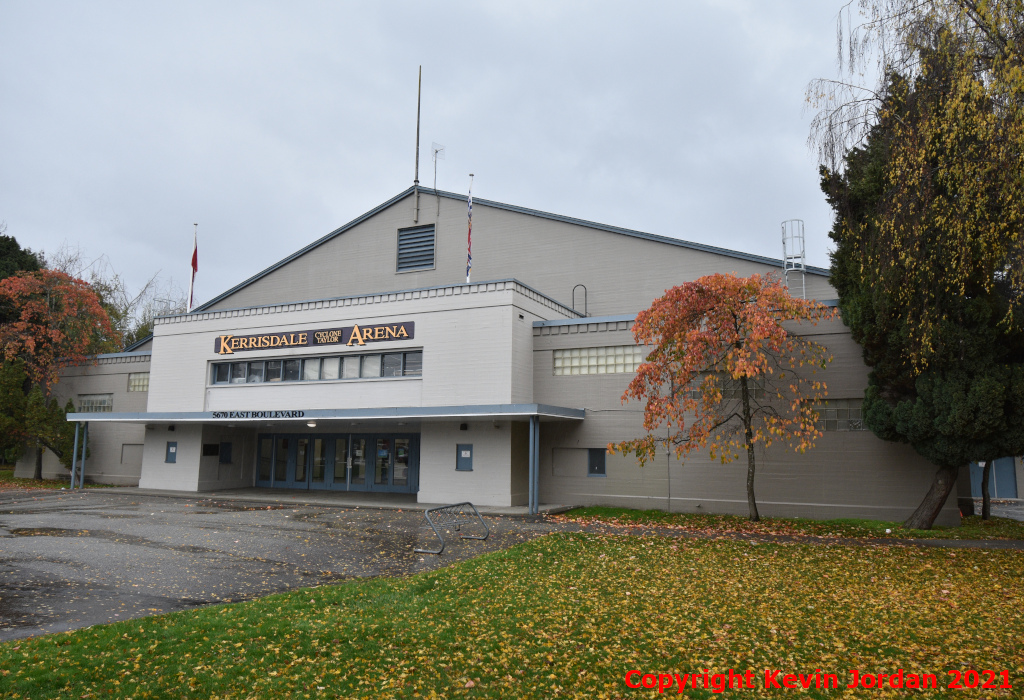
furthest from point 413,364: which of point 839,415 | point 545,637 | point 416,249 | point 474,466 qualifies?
point 545,637

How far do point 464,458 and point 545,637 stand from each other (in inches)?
512

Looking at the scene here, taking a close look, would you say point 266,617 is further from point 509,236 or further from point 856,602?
point 509,236

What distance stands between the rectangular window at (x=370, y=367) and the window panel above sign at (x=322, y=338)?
21.1 inches

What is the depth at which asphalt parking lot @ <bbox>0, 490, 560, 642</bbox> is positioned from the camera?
859 cm

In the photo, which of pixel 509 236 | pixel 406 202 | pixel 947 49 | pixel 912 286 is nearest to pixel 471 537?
pixel 912 286

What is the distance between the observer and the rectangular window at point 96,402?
29344 millimetres

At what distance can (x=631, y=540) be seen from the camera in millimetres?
13656

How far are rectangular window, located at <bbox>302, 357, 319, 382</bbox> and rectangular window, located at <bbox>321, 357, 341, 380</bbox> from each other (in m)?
0.28

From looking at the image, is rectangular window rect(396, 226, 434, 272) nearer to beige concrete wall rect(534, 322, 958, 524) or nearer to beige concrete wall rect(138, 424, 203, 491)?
beige concrete wall rect(534, 322, 958, 524)

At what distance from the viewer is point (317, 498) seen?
21.6m

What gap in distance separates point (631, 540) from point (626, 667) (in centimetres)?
765

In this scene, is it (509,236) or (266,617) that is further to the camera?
(509,236)

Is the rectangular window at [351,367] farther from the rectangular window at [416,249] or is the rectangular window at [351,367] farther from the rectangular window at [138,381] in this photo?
the rectangular window at [138,381]

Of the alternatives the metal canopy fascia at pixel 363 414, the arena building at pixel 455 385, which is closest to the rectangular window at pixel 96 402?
the arena building at pixel 455 385
